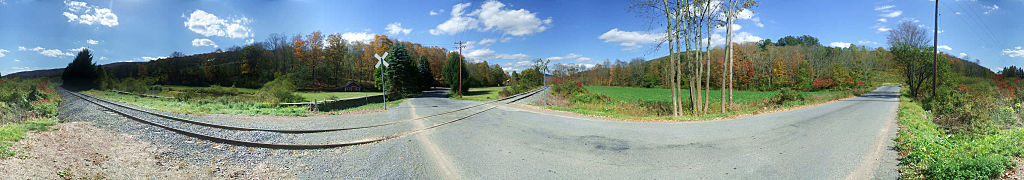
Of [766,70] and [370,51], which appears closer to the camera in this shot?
[370,51]

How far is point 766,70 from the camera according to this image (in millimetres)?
38312

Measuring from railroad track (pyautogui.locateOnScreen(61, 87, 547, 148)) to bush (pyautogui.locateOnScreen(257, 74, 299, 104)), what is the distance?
3907mm

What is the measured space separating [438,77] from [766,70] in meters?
38.9

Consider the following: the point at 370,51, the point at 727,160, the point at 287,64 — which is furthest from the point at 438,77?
the point at 727,160

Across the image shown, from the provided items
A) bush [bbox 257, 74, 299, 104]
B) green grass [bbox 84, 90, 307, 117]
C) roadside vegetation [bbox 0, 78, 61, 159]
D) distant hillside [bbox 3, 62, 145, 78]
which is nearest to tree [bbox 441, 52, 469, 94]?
bush [bbox 257, 74, 299, 104]

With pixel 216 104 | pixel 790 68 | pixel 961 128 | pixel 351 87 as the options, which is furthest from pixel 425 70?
pixel 790 68

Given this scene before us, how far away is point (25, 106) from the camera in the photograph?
6.30 metres

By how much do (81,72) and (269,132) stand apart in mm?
4468

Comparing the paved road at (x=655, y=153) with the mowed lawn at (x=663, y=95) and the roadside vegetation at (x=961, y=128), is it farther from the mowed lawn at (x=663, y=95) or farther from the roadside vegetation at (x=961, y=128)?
the mowed lawn at (x=663, y=95)

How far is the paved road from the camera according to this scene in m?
3.99

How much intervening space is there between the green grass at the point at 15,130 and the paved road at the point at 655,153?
5.31m

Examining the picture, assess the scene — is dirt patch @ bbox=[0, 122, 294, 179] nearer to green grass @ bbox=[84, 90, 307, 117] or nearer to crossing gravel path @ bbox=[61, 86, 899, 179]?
crossing gravel path @ bbox=[61, 86, 899, 179]

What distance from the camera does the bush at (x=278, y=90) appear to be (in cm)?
1302

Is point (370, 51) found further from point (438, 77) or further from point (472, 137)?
point (472, 137)
